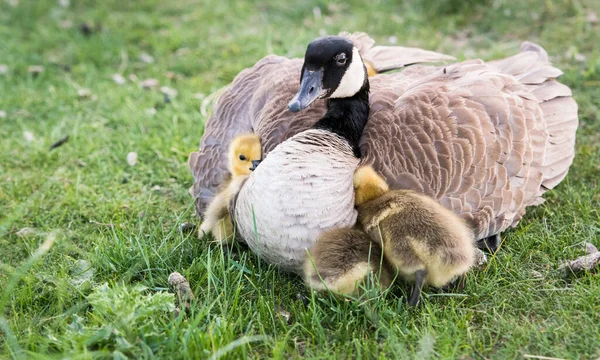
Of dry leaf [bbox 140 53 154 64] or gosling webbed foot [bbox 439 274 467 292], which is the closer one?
gosling webbed foot [bbox 439 274 467 292]

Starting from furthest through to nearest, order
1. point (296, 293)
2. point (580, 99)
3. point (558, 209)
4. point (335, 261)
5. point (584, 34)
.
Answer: point (584, 34), point (580, 99), point (558, 209), point (296, 293), point (335, 261)

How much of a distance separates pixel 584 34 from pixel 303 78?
4.19m

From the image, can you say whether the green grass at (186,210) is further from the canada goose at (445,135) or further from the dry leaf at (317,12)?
the canada goose at (445,135)

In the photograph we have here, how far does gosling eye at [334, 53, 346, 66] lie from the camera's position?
138 inches

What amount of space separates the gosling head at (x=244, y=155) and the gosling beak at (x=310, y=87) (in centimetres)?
48

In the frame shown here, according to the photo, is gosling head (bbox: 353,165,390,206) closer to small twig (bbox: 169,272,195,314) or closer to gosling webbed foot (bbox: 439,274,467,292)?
gosling webbed foot (bbox: 439,274,467,292)

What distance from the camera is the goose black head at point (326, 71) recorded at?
346 cm

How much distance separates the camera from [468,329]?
9.91 ft

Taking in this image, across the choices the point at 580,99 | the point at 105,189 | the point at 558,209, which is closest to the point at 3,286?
the point at 105,189

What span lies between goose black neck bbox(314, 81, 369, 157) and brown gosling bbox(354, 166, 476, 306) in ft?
1.64

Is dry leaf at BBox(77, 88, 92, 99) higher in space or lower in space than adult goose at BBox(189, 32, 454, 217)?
lower

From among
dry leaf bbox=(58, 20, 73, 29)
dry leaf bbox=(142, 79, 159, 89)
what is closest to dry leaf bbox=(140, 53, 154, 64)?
dry leaf bbox=(142, 79, 159, 89)

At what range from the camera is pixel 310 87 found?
137 inches

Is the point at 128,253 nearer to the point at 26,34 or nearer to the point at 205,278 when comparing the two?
the point at 205,278
